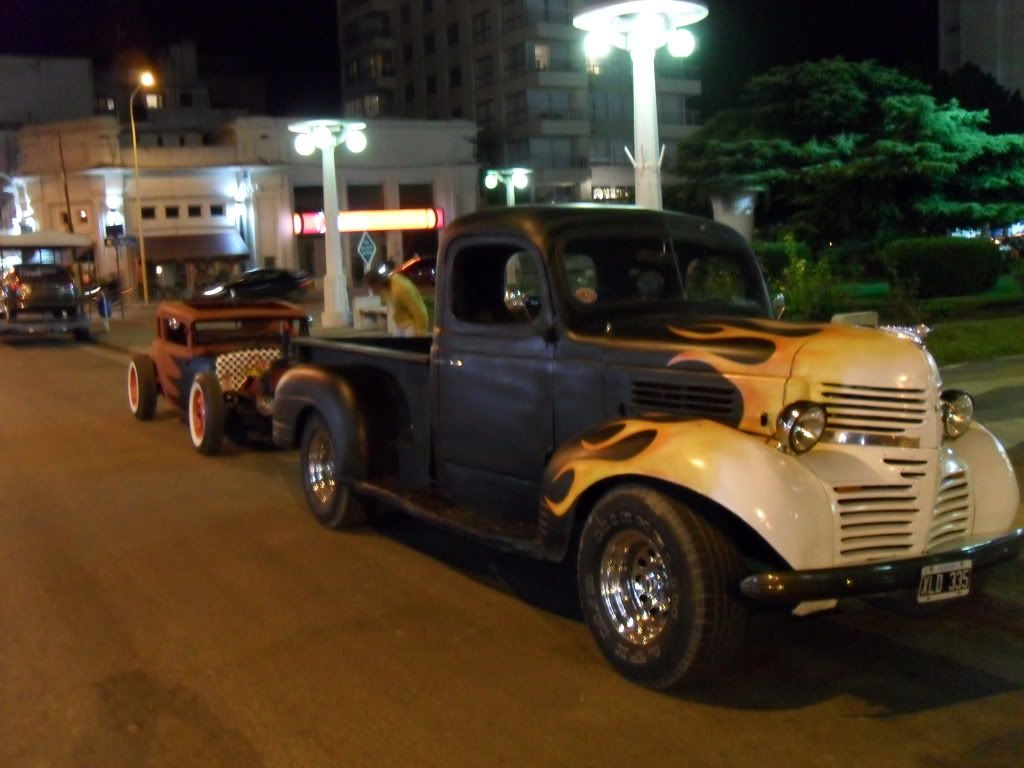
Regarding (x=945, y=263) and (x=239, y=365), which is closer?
(x=239, y=365)

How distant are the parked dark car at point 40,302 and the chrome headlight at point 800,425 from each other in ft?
85.6

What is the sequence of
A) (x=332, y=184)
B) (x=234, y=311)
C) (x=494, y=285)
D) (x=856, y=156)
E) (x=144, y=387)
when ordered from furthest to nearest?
(x=856, y=156), (x=332, y=184), (x=144, y=387), (x=234, y=311), (x=494, y=285)

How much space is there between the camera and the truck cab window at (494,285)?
6.77 metres

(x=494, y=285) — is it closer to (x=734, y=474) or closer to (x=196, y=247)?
(x=734, y=474)

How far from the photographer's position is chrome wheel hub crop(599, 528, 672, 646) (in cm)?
540

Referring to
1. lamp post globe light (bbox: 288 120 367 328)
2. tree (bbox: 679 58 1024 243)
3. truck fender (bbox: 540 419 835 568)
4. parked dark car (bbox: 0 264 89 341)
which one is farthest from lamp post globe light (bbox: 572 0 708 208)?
parked dark car (bbox: 0 264 89 341)

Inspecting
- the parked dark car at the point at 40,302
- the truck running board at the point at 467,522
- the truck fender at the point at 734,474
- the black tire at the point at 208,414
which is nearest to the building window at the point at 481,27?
the parked dark car at the point at 40,302

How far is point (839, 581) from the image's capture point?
4.91m

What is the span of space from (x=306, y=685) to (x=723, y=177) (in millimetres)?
29045

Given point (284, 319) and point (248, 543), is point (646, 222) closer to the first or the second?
A: point (248, 543)

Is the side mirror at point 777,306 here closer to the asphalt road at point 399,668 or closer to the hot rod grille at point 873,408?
the asphalt road at point 399,668

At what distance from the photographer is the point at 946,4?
8531 centimetres

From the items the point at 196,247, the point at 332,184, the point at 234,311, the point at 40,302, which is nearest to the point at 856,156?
the point at 332,184

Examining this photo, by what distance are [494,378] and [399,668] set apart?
5.83 ft
